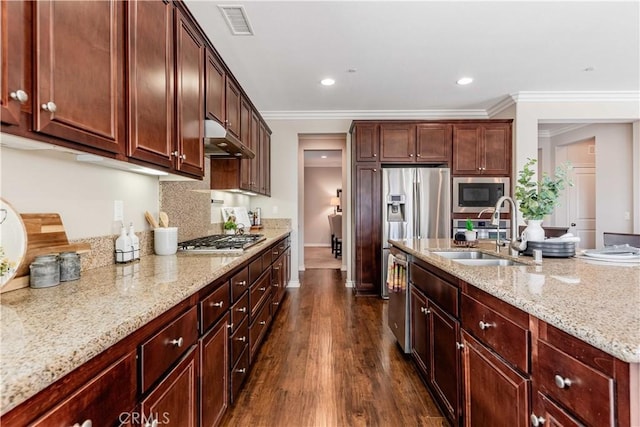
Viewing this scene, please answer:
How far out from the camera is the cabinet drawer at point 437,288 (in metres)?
1.58

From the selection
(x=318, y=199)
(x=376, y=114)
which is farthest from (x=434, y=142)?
(x=318, y=199)

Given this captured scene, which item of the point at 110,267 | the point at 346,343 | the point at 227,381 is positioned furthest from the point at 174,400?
the point at 346,343

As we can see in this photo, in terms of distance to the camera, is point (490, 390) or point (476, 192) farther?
point (476, 192)

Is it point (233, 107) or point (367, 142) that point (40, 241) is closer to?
point (233, 107)

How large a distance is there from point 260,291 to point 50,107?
1.94m

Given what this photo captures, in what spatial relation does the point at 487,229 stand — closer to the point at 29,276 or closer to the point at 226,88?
the point at 226,88

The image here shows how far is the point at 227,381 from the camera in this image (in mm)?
1699

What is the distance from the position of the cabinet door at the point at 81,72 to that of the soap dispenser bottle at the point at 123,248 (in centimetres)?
60

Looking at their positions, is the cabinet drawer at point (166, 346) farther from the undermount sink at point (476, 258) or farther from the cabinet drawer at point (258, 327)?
the undermount sink at point (476, 258)

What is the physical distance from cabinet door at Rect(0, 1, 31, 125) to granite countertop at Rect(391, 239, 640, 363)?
1.53 metres

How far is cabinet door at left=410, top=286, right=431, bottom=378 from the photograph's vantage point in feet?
6.55

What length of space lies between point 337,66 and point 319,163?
21.1 feet

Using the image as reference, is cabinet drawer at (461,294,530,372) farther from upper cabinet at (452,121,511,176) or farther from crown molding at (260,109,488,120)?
crown molding at (260,109,488,120)

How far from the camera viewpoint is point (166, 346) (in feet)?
3.43
